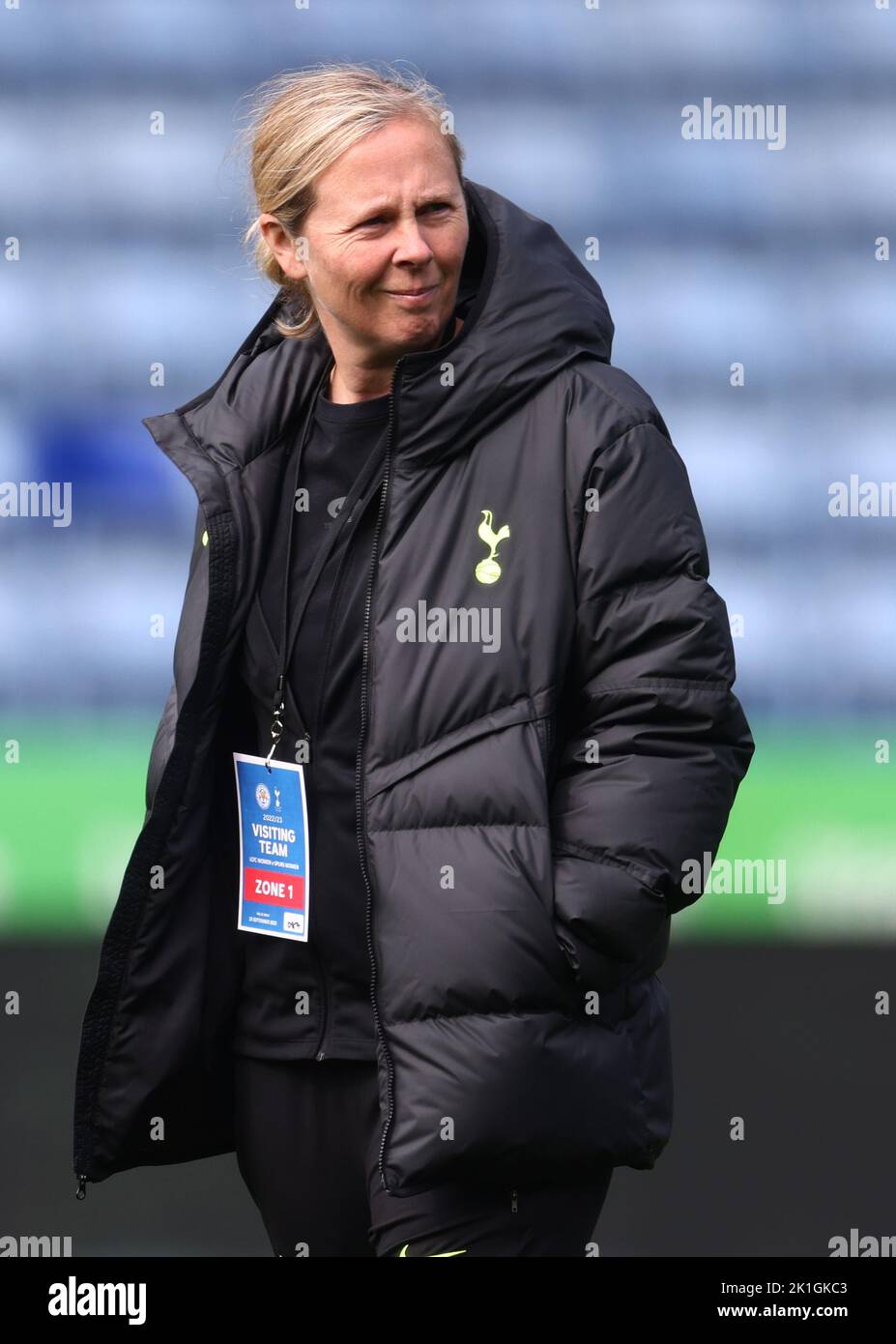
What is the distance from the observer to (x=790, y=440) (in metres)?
4.18

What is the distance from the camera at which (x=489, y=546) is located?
1896 mm

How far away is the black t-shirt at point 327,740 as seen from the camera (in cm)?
199

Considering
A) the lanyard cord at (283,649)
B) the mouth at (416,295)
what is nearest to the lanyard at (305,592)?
the lanyard cord at (283,649)

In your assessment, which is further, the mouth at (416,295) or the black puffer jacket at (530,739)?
the mouth at (416,295)

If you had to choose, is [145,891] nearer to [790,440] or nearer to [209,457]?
[209,457]

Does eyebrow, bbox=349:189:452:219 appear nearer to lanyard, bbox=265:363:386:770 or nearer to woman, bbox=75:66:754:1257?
woman, bbox=75:66:754:1257

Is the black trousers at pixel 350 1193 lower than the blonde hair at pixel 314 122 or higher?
lower

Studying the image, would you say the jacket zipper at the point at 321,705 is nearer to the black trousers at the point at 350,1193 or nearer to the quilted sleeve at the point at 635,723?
the black trousers at the point at 350,1193

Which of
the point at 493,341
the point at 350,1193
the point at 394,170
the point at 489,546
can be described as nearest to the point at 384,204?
the point at 394,170

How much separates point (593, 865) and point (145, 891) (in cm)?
57

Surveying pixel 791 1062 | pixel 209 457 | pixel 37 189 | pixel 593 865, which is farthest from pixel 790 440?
pixel 593 865

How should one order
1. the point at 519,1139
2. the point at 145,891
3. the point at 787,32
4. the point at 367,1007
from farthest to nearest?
the point at 787,32
the point at 145,891
the point at 367,1007
the point at 519,1139

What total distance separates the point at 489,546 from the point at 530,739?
205mm

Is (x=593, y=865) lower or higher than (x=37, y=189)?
lower
